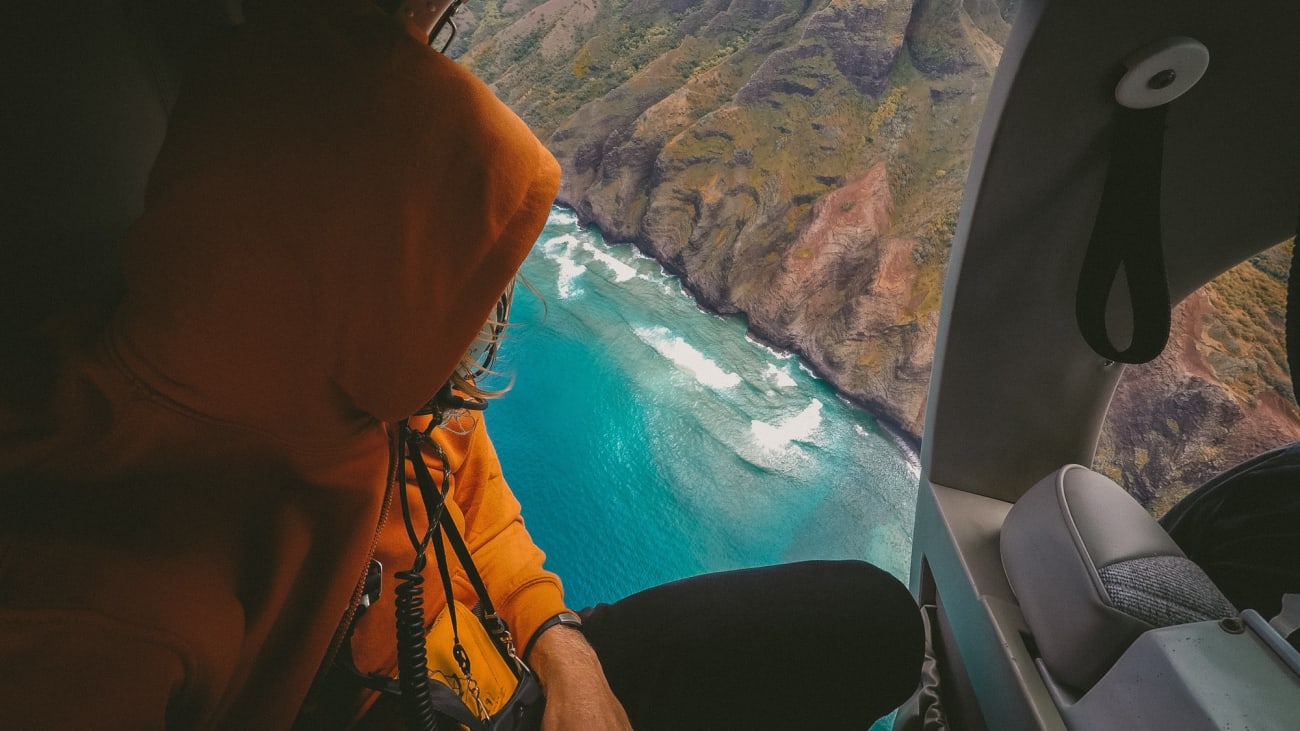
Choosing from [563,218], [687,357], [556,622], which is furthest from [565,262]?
[556,622]

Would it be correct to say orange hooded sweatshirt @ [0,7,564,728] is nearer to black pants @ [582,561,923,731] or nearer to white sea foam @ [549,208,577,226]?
black pants @ [582,561,923,731]

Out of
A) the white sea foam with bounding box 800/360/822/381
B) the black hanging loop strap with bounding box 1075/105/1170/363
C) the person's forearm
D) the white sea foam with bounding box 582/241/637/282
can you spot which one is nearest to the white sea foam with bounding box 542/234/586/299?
the white sea foam with bounding box 582/241/637/282

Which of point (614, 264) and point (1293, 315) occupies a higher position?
point (1293, 315)

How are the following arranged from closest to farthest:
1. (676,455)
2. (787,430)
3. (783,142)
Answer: (676,455) → (787,430) → (783,142)

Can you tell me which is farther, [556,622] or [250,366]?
[556,622]

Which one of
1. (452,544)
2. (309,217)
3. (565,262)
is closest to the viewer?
(309,217)

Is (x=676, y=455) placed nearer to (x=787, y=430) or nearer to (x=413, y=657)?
(x=787, y=430)

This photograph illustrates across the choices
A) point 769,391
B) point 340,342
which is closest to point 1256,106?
point 340,342

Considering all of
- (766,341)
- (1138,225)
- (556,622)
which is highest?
(1138,225)
